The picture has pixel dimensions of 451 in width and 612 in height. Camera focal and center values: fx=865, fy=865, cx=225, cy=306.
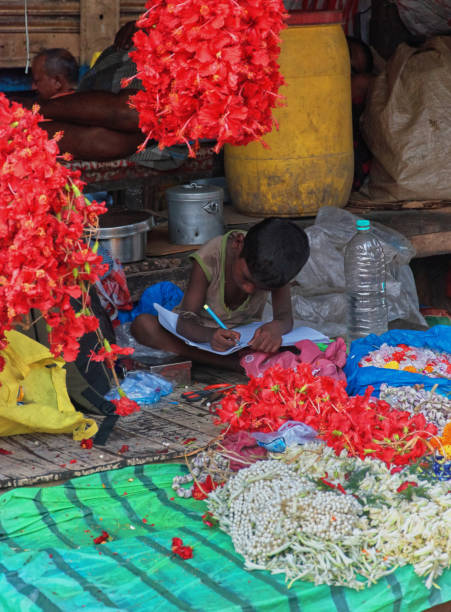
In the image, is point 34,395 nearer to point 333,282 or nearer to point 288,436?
point 288,436

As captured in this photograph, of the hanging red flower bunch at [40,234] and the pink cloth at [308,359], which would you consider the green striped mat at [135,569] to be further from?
the pink cloth at [308,359]

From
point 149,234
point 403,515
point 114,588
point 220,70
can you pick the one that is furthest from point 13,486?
point 149,234

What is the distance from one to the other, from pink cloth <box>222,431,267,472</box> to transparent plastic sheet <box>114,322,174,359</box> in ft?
3.87

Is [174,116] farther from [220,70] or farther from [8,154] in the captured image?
[8,154]

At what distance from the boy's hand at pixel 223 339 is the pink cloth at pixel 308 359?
13 centimetres

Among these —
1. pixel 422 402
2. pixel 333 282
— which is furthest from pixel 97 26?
pixel 422 402

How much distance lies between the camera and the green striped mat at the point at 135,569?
2.01 meters

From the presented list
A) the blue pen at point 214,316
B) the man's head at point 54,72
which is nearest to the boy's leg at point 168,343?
the blue pen at point 214,316

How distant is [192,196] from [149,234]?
0.57 meters

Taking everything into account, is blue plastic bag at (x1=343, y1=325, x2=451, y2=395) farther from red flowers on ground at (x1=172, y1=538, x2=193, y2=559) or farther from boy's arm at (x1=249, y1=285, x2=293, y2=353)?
red flowers on ground at (x1=172, y1=538, x2=193, y2=559)

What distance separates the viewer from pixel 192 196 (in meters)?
4.42

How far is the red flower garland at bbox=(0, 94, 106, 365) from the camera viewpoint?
75.0 inches

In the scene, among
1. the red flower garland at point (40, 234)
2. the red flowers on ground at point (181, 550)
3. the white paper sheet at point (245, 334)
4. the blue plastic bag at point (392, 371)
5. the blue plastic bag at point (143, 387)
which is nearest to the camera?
the red flower garland at point (40, 234)

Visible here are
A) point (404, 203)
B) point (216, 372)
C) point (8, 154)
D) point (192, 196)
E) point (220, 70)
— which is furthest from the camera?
point (404, 203)
